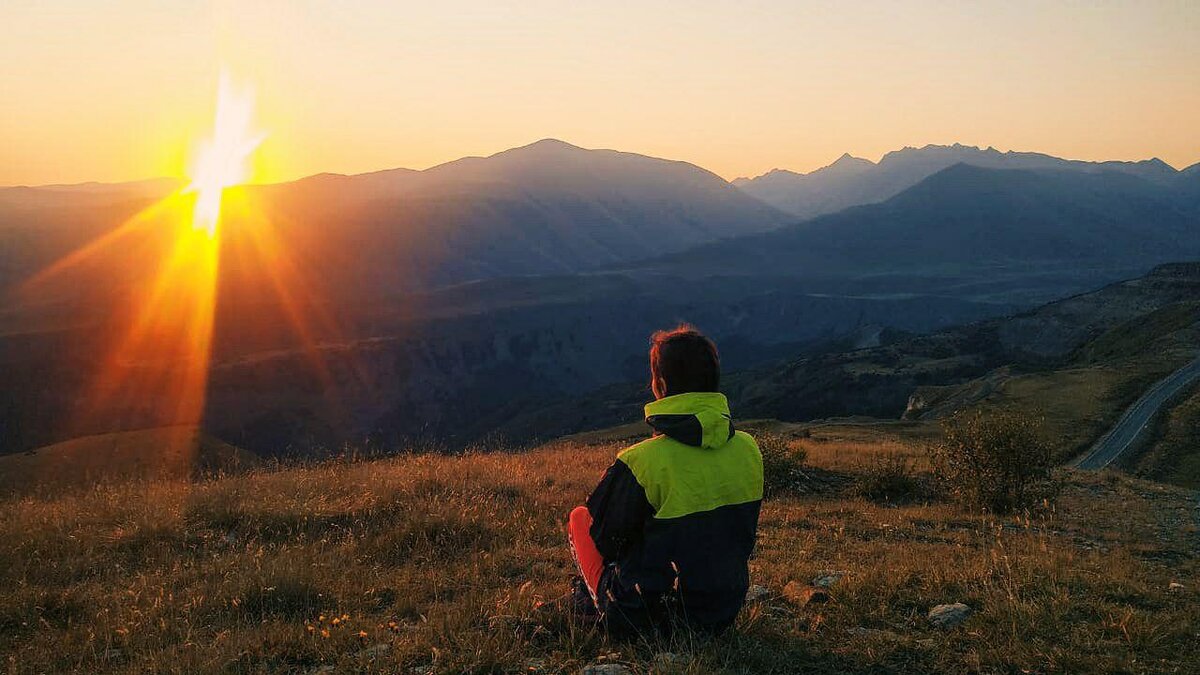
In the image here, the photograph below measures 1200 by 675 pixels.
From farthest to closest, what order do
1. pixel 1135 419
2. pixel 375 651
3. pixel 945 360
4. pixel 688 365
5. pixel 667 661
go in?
pixel 945 360, pixel 1135 419, pixel 375 651, pixel 688 365, pixel 667 661

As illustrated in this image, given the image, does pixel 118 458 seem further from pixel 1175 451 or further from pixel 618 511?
pixel 1175 451

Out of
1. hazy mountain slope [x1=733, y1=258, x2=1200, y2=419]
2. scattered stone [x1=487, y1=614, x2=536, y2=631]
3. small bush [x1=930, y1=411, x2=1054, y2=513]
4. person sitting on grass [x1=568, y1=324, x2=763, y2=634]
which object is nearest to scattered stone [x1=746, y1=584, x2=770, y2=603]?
person sitting on grass [x1=568, y1=324, x2=763, y2=634]

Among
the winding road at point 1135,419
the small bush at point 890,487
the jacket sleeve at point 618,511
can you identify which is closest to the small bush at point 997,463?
the small bush at point 890,487

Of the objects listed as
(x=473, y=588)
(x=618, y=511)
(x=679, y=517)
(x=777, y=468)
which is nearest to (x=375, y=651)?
(x=473, y=588)

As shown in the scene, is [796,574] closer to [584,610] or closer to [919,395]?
[584,610]

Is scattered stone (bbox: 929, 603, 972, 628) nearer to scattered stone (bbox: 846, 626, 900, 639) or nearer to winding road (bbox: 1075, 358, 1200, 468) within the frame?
scattered stone (bbox: 846, 626, 900, 639)

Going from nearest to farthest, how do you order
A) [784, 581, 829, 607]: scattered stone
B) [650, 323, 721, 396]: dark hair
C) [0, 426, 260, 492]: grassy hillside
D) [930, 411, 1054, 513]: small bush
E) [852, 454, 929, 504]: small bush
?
[650, 323, 721, 396]: dark hair < [784, 581, 829, 607]: scattered stone < [930, 411, 1054, 513]: small bush < [852, 454, 929, 504]: small bush < [0, 426, 260, 492]: grassy hillside

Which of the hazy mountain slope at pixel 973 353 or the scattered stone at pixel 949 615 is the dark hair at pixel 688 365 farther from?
the hazy mountain slope at pixel 973 353

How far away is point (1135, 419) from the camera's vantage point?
40.2m

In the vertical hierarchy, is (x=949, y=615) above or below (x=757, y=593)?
above

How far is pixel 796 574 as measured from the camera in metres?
5.88

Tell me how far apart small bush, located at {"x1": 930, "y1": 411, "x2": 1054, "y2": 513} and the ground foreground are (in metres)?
1.31

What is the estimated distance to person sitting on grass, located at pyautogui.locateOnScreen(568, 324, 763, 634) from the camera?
12.5ft

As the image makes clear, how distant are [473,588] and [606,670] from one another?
1910 mm
